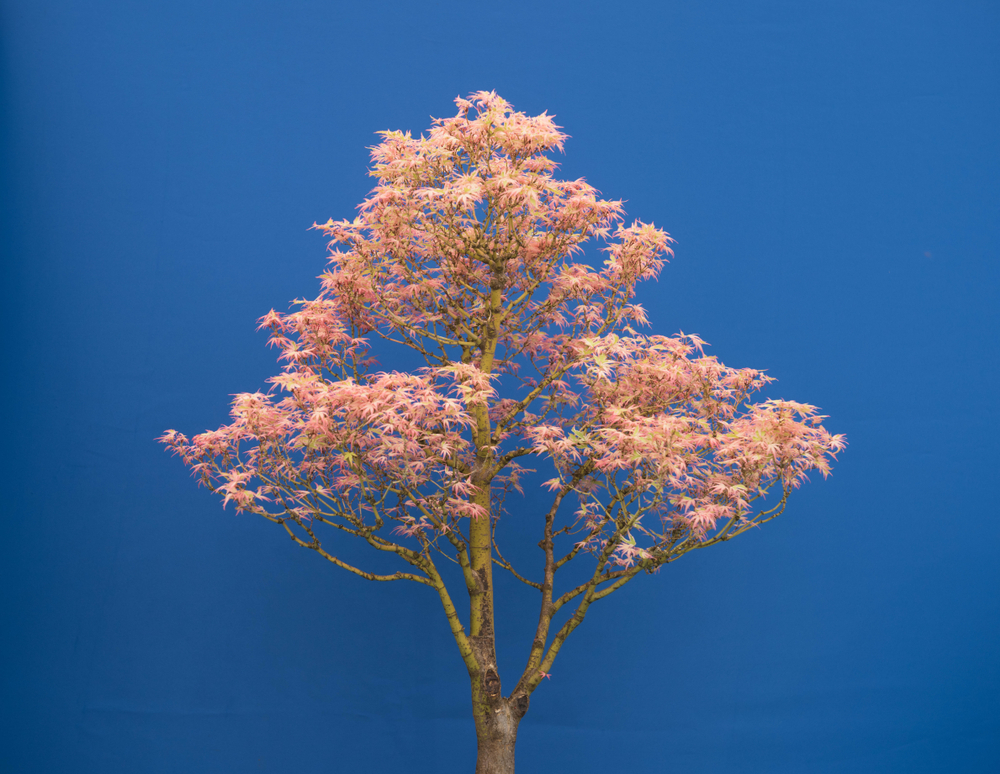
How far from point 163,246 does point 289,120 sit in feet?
2.81

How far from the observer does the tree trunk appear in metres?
2.54

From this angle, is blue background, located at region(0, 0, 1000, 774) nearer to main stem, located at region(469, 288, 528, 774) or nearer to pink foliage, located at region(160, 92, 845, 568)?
main stem, located at region(469, 288, 528, 774)

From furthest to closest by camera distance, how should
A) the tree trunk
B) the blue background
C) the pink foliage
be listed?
1. the blue background
2. the tree trunk
3. the pink foliage

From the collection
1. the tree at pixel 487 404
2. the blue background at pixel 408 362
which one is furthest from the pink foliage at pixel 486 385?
the blue background at pixel 408 362

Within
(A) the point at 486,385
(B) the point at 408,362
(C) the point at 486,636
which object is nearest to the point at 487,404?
(A) the point at 486,385

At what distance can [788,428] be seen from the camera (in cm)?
237

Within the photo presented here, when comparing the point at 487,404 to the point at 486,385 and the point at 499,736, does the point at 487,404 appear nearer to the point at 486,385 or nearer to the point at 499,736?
the point at 486,385

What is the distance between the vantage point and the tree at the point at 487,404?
91.7 inches

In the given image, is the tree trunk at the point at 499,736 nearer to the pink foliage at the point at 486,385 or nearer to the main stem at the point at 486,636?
the main stem at the point at 486,636

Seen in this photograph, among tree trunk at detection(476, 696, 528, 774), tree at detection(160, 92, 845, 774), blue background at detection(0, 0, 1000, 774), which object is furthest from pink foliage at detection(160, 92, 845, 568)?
blue background at detection(0, 0, 1000, 774)

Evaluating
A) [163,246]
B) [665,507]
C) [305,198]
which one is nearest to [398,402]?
[665,507]

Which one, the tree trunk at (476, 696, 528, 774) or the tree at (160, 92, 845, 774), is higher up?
the tree at (160, 92, 845, 774)

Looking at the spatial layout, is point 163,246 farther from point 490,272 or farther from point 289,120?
point 490,272

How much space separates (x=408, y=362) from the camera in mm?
3500
